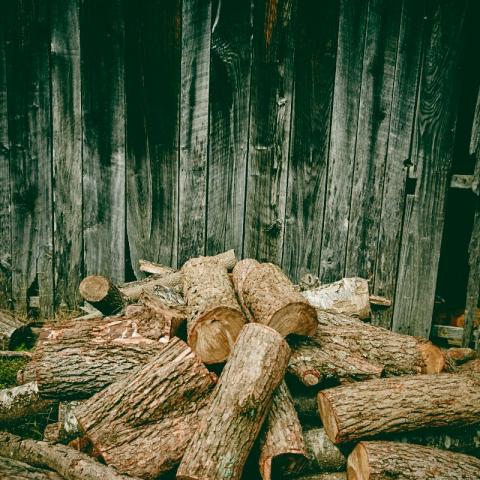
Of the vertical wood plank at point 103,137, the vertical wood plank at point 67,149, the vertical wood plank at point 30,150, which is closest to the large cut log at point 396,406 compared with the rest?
the vertical wood plank at point 103,137

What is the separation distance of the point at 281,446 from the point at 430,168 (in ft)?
7.21

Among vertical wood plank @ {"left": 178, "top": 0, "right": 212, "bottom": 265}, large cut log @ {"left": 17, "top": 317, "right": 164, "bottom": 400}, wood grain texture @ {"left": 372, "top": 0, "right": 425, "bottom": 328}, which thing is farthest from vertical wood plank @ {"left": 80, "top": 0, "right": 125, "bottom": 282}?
wood grain texture @ {"left": 372, "top": 0, "right": 425, "bottom": 328}

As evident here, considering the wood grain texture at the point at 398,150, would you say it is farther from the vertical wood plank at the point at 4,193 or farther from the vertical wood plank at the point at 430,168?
the vertical wood plank at the point at 4,193

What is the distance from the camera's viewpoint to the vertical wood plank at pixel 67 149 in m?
3.67

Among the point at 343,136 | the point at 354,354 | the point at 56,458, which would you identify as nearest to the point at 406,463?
the point at 354,354

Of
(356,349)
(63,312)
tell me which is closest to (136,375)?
(356,349)

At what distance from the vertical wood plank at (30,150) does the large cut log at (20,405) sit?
1118 mm

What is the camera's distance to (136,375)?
273 centimetres

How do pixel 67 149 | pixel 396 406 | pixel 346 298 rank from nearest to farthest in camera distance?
1. pixel 396 406
2. pixel 346 298
3. pixel 67 149

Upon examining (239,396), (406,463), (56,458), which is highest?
(239,396)

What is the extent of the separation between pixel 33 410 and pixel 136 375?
0.72 meters

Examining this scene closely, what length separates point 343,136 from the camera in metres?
3.72

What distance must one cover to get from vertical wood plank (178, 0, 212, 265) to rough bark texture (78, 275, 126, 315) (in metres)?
0.68

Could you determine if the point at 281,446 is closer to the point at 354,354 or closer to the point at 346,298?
the point at 354,354
